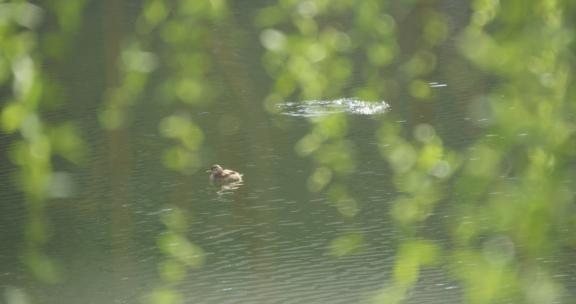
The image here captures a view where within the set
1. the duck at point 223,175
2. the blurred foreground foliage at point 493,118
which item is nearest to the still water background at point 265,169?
the blurred foreground foliage at point 493,118

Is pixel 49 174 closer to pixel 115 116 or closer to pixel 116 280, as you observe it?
Result: pixel 115 116

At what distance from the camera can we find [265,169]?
35.5 feet

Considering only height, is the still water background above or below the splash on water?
below

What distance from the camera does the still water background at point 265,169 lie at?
102 cm

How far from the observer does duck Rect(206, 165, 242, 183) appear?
34.1ft

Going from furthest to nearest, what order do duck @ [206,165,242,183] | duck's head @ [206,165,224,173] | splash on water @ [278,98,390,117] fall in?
Answer: splash on water @ [278,98,390,117] → duck's head @ [206,165,224,173] → duck @ [206,165,242,183]

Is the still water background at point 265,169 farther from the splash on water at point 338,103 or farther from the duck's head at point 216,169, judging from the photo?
the duck's head at point 216,169

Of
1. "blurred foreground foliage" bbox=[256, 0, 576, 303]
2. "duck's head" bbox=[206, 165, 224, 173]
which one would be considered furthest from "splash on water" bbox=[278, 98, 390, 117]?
"blurred foreground foliage" bbox=[256, 0, 576, 303]

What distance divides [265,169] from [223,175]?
1.42ft

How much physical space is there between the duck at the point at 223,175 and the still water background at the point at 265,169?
14cm

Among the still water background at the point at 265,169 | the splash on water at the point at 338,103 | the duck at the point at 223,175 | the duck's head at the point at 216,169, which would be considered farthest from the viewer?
the splash on water at the point at 338,103

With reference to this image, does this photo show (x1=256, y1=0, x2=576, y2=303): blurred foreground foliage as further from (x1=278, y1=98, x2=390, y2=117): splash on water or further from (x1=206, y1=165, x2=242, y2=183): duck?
(x1=278, y1=98, x2=390, y2=117): splash on water

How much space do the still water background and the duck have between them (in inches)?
5.4

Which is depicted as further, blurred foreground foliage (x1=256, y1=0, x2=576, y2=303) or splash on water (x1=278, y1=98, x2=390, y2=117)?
splash on water (x1=278, y1=98, x2=390, y2=117)
